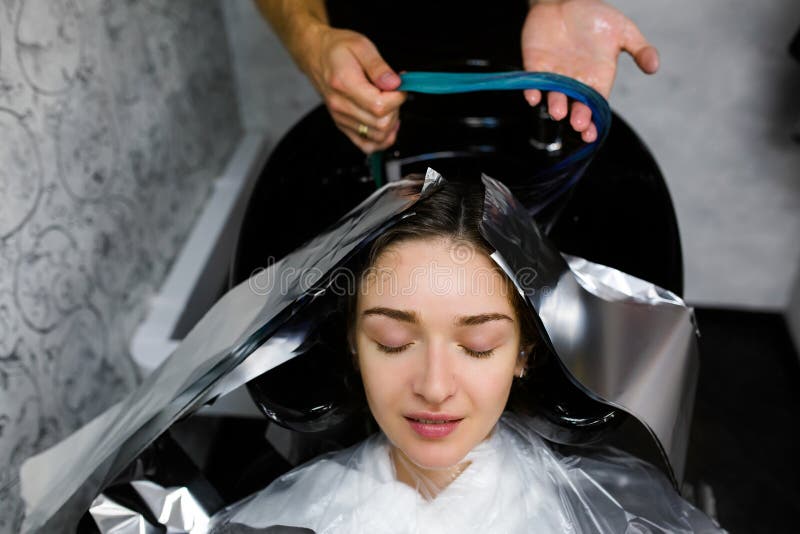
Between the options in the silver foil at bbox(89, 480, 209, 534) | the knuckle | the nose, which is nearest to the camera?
the nose

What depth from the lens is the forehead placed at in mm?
748

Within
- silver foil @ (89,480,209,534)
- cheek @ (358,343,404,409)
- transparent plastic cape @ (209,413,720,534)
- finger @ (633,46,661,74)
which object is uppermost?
finger @ (633,46,661,74)

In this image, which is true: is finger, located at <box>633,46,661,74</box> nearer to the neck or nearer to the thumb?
the thumb

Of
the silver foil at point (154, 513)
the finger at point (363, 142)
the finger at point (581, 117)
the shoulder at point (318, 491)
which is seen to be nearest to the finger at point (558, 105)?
the finger at point (581, 117)

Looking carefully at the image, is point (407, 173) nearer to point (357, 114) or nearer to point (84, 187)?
point (357, 114)

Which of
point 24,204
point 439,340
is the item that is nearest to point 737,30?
point 439,340

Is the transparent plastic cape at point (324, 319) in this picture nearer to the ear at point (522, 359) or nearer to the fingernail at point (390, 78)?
the ear at point (522, 359)

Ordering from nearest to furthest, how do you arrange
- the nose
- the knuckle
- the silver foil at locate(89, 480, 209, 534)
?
the nose
the silver foil at locate(89, 480, 209, 534)
the knuckle

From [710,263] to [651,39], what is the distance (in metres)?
0.59

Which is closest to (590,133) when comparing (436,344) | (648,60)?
(648,60)

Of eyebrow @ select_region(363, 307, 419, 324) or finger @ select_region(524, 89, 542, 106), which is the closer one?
eyebrow @ select_region(363, 307, 419, 324)

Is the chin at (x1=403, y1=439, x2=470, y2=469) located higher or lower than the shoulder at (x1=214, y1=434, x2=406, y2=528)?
higher

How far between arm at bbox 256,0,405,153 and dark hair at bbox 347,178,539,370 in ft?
0.65

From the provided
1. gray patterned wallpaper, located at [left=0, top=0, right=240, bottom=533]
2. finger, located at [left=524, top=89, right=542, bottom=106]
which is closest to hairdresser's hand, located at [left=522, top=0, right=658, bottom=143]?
finger, located at [left=524, top=89, right=542, bottom=106]
